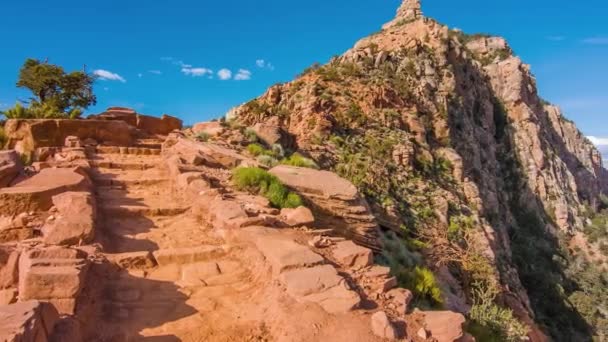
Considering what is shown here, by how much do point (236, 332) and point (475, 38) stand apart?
192ft

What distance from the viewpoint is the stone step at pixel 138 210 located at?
5.59 m

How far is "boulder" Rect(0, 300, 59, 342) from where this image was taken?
2.09 metres

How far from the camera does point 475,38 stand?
174 ft

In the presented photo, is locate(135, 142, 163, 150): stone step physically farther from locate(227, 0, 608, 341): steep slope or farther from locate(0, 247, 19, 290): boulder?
locate(0, 247, 19, 290): boulder

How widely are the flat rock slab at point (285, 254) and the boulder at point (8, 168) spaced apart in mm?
4020

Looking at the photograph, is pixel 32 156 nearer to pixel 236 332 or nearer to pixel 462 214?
pixel 236 332

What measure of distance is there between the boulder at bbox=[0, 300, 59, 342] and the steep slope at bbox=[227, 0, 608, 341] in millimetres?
4065

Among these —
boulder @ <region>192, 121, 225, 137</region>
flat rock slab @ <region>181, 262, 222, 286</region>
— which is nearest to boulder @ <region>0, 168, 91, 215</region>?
flat rock slab @ <region>181, 262, 222, 286</region>

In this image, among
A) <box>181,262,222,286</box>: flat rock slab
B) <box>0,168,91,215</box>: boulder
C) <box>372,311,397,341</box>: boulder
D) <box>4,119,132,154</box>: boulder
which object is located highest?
<box>4,119,132,154</box>: boulder

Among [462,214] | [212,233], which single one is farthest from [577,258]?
[212,233]

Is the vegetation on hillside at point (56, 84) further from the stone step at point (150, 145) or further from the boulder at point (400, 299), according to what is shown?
the boulder at point (400, 299)

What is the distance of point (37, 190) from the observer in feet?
16.5

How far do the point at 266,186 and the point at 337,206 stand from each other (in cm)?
133

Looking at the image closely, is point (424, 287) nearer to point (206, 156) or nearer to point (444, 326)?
point (444, 326)
